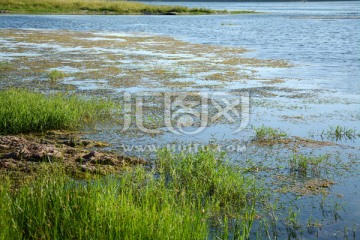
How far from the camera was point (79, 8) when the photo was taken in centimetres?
6756

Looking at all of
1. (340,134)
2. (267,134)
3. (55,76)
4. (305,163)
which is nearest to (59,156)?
(305,163)

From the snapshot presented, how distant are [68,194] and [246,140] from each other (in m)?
5.05

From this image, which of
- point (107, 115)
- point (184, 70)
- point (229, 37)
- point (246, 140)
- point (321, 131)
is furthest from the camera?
point (229, 37)

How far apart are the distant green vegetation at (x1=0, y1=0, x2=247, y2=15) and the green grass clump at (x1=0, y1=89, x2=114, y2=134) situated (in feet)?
174

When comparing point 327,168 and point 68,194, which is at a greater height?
point 68,194

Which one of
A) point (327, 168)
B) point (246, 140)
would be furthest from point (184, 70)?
point (327, 168)

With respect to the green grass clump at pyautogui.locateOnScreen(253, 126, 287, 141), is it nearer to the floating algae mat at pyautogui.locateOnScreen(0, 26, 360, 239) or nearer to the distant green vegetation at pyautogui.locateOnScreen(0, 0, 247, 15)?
the floating algae mat at pyautogui.locateOnScreen(0, 26, 360, 239)

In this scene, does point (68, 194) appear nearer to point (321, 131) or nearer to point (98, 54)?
point (321, 131)

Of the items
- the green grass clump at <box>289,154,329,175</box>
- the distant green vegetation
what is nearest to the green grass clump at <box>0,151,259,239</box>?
the green grass clump at <box>289,154,329,175</box>

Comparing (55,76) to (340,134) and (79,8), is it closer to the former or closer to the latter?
(340,134)

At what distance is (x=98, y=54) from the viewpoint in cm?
2378

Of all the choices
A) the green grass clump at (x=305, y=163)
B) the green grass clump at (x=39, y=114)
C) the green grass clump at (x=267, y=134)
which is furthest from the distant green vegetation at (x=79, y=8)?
the green grass clump at (x=305, y=163)

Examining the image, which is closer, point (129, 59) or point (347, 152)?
point (347, 152)

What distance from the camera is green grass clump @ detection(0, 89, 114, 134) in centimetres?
983
